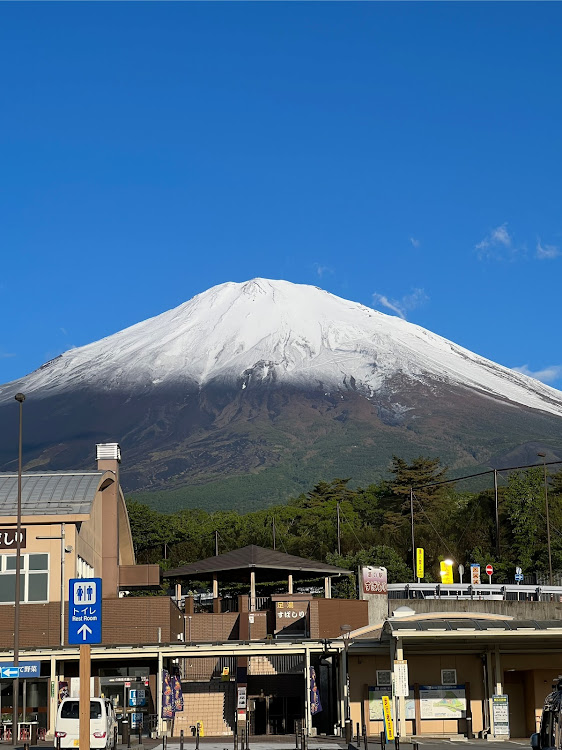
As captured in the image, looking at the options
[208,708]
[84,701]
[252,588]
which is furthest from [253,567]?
[84,701]

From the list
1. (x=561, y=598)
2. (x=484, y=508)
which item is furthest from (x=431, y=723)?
(x=484, y=508)

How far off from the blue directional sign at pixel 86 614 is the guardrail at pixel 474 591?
36866 millimetres

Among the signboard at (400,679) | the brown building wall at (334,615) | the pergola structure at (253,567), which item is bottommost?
the signboard at (400,679)

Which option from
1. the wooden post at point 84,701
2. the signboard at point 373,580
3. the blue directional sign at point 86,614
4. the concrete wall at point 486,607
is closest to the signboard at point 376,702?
the concrete wall at point 486,607

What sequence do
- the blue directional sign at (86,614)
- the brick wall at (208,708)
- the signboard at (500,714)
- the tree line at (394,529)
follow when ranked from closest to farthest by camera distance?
the blue directional sign at (86,614)
the signboard at (500,714)
the brick wall at (208,708)
the tree line at (394,529)

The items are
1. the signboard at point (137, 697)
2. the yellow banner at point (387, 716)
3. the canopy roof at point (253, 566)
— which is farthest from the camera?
the canopy roof at point (253, 566)

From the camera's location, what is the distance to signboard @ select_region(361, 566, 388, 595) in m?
52.2

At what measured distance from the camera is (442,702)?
41688 millimetres

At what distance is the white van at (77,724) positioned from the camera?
31875mm

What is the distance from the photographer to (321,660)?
50875mm

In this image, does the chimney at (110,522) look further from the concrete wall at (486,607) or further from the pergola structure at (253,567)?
the concrete wall at (486,607)

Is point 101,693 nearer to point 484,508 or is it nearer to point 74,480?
point 74,480

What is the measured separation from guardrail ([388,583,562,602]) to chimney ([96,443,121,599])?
530 inches

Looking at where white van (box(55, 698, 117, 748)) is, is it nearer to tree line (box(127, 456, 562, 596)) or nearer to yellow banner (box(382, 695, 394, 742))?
yellow banner (box(382, 695, 394, 742))
